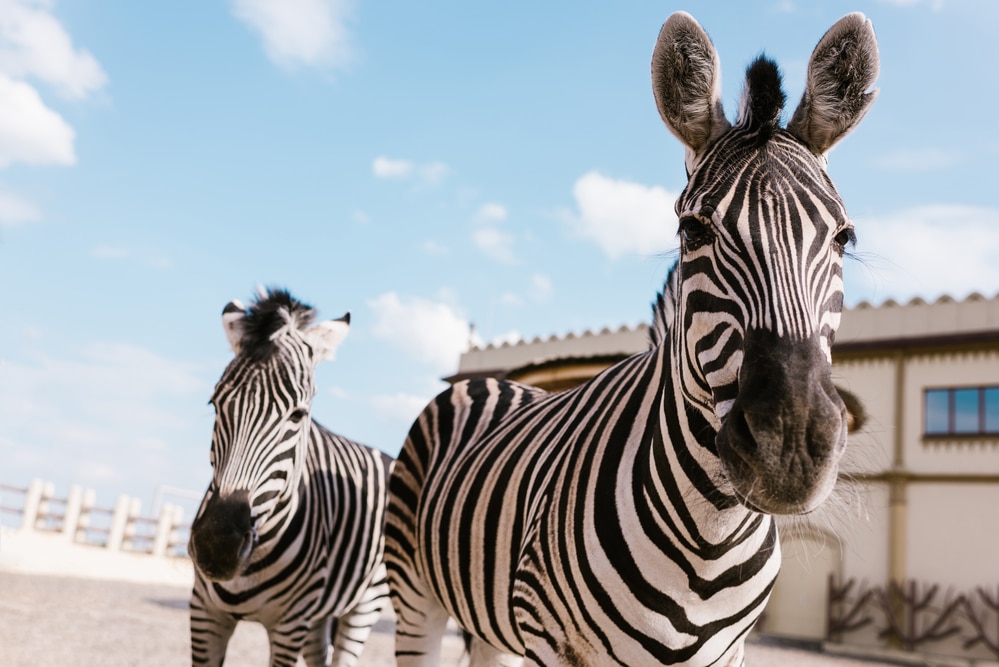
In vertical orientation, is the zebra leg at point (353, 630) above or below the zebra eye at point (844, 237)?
below

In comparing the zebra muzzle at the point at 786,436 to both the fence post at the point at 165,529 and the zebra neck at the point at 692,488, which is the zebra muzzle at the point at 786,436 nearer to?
the zebra neck at the point at 692,488

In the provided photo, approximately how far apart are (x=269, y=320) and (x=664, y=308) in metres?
2.43

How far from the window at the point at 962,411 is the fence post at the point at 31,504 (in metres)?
23.7

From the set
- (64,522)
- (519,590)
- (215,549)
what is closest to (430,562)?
(215,549)

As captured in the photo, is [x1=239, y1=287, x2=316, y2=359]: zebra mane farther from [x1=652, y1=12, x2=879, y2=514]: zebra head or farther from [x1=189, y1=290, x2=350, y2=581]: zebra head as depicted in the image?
[x1=652, y1=12, x2=879, y2=514]: zebra head

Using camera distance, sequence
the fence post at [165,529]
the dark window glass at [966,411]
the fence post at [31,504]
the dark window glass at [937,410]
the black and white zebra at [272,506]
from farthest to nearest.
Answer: the fence post at [165,529] < the fence post at [31,504] < the dark window glass at [937,410] < the dark window glass at [966,411] < the black and white zebra at [272,506]

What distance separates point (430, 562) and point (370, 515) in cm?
200

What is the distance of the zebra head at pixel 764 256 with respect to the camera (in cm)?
166

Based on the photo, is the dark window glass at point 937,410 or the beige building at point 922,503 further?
the dark window glass at point 937,410

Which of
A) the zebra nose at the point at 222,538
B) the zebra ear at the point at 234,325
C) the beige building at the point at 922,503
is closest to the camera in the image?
the zebra nose at the point at 222,538

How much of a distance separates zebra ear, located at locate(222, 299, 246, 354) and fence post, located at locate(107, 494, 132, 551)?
20.8 meters

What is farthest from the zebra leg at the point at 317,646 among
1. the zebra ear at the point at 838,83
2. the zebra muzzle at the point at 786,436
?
the zebra ear at the point at 838,83

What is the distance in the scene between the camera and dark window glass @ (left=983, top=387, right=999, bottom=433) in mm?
18703

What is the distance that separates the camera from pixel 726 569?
219cm
